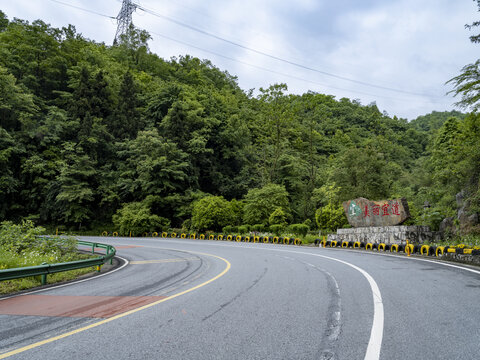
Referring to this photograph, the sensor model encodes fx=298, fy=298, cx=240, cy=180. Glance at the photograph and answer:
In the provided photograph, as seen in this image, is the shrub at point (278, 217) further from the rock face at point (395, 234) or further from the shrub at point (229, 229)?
the rock face at point (395, 234)

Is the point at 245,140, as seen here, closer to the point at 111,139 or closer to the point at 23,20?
the point at 111,139

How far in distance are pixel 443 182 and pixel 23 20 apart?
6079 centimetres

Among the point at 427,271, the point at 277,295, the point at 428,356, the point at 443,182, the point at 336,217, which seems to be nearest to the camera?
the point at 428,356

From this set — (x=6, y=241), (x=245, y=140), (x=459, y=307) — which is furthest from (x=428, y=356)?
(x=245, y=140)

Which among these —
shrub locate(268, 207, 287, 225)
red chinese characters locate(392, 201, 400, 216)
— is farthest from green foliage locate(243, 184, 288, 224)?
red chinese characters locate(392, 201, 400, 216)

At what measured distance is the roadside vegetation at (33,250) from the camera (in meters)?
8.98

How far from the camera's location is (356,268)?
9.16m

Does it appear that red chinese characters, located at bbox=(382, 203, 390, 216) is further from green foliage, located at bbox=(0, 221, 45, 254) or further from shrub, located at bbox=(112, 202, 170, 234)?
shrub, located at bbox=(112, 202, 170, 234)

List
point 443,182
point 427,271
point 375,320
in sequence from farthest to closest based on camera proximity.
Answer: point 443,182
point 427,271
point 375,320

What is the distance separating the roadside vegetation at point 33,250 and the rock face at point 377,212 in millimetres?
15728

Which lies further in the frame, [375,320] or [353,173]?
[353,173]

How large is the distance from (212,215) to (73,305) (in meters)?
25.4

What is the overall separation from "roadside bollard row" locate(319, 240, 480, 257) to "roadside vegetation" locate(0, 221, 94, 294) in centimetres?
1280

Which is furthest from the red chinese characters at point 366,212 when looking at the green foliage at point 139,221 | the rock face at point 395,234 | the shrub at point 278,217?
the green foliage at point 139,221
